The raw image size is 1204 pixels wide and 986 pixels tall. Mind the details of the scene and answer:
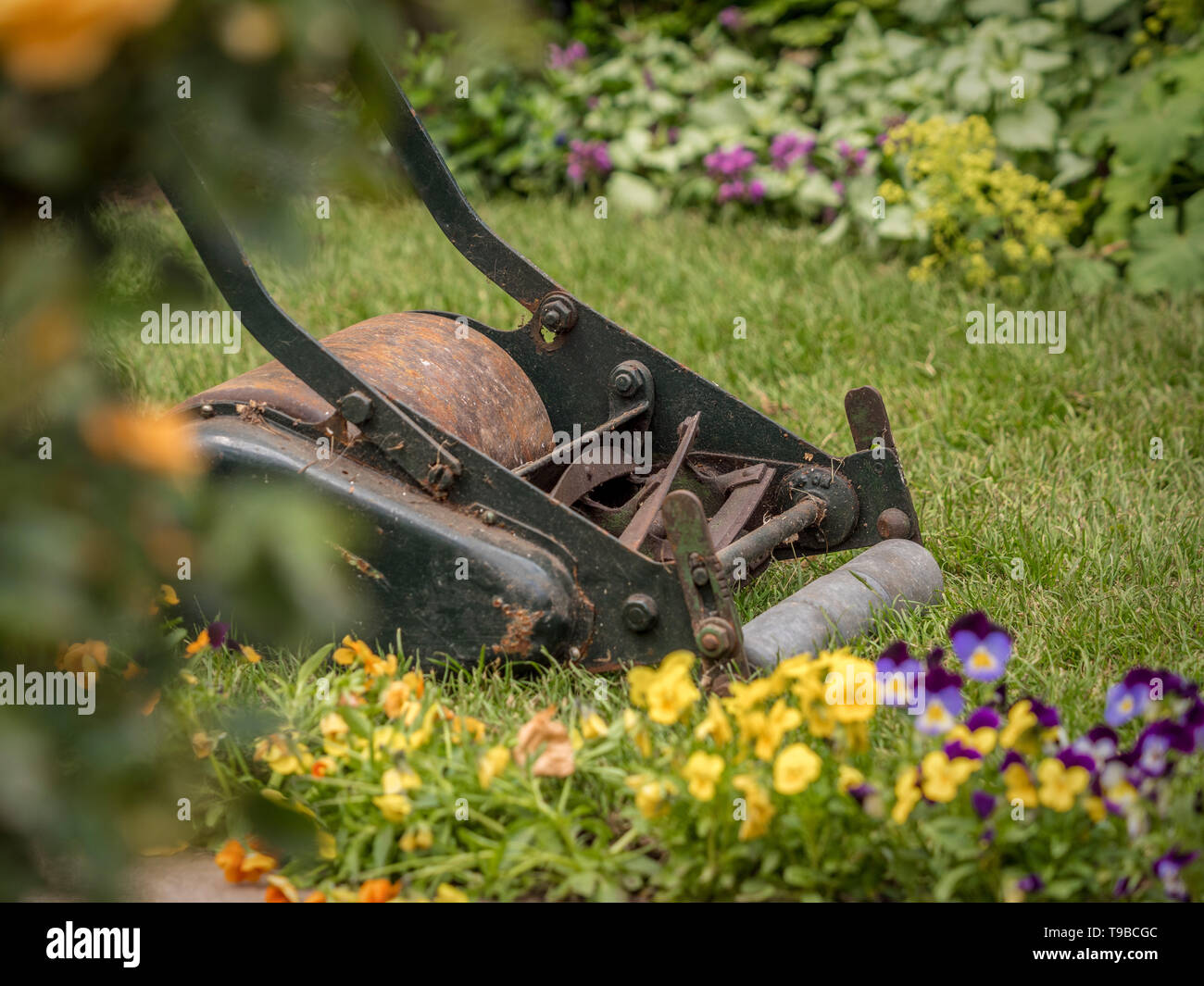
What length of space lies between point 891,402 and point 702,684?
203cm

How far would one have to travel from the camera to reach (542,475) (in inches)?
96.7

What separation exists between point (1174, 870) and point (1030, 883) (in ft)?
0.54

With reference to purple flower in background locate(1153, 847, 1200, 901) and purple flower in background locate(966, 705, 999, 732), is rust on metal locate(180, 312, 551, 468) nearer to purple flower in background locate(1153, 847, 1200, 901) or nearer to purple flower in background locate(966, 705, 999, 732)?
purple flower in background locate(966, 705, 999, 732)

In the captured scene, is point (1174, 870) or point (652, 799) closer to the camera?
point (1174, 870)

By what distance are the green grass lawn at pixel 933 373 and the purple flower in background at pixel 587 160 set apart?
0.67 feet

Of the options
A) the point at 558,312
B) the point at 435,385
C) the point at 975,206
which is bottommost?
the point at 435,385

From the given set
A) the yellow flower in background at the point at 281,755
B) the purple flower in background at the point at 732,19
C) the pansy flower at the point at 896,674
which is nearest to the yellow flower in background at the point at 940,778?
the pansy flower at the point at 896,674

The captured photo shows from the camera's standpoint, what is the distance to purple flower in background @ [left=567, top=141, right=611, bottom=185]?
233 inches

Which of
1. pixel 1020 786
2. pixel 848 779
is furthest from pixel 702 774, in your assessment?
pixel 1020 786

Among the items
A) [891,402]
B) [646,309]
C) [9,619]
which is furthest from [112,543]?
[646,309]

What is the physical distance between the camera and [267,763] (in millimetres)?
1797

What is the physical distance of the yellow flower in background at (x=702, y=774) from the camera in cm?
147

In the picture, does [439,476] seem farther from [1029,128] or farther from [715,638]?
[1029,128]

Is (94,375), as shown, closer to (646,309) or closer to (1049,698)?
(1049,698)
